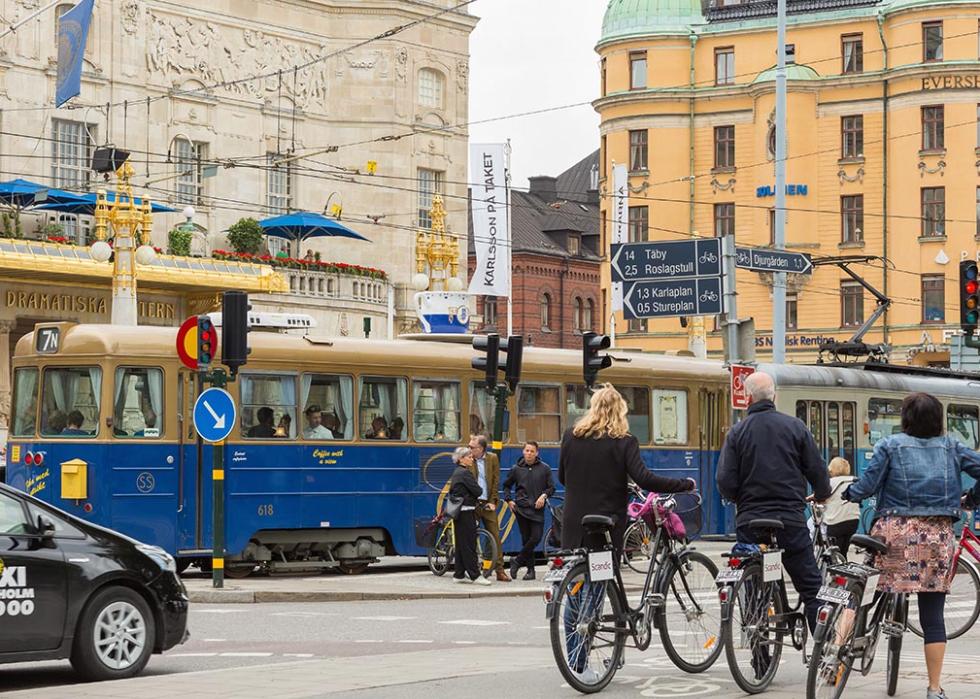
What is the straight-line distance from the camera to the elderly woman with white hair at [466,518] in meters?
21.3

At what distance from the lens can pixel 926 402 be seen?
10.4 meters

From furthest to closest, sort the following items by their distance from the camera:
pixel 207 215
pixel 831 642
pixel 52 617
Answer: pixel 207 215 → pixel 52 617 → pixel 831 642

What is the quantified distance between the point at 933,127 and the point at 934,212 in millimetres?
2994

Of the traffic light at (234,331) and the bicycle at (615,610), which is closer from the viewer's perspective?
the bicycle at (615,610)

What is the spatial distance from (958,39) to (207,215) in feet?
96.2

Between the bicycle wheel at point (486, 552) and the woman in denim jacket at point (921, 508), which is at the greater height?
the woman in denim jacket at point (921, 508)

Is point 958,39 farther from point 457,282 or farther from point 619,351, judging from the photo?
point 619,351

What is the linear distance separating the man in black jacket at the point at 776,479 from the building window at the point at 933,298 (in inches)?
2191

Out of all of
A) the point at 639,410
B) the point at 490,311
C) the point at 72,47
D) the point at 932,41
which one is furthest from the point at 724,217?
the point at 639,410

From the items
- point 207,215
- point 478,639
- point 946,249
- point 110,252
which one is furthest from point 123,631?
point 946,249

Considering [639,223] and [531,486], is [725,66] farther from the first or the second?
[531,486]

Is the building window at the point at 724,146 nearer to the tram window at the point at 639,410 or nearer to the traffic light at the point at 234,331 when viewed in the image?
the tram window at the point at 639,410

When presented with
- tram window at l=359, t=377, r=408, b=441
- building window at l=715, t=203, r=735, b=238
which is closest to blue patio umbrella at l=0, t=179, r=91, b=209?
tram window at l=359, t=377, r=408, b=441

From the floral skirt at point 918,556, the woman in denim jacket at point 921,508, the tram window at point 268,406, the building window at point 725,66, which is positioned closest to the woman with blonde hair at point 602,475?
the woman in denim jacket at point 921,508
